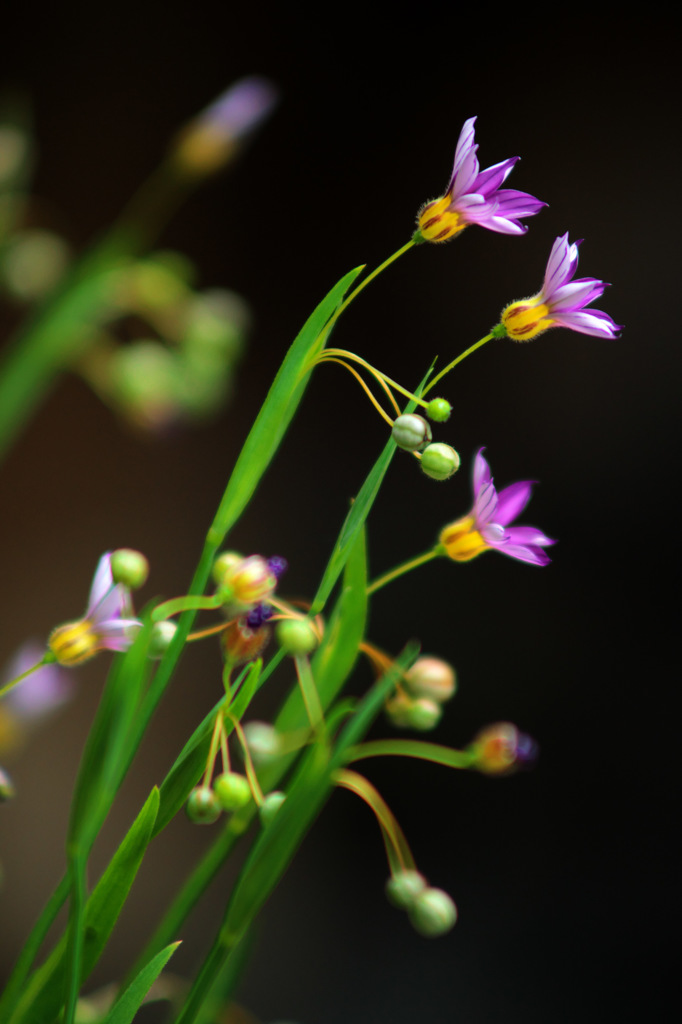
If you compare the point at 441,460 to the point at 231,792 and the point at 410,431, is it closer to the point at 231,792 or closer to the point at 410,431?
the point at 410,431

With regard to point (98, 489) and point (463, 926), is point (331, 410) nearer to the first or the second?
point (98, 489)

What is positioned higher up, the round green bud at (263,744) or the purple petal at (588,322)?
the purple petal at (588,322)

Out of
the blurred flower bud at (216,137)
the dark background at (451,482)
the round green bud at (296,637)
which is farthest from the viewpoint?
the dark background at (451,482)

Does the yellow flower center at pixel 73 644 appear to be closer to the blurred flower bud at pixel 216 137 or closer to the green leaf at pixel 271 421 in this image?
the green leaf at pixel 271 421

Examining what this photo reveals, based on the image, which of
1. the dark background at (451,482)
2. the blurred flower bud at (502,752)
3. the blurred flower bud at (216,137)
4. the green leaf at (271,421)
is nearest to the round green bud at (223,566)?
the green leaf at (271,421)

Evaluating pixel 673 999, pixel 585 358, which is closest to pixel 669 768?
pixel 673 999

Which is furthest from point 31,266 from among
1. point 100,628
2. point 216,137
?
point 100,628

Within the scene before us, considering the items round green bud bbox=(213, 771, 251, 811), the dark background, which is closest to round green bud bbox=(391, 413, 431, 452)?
round green bud bbox=(213, 771, 251, 811)
